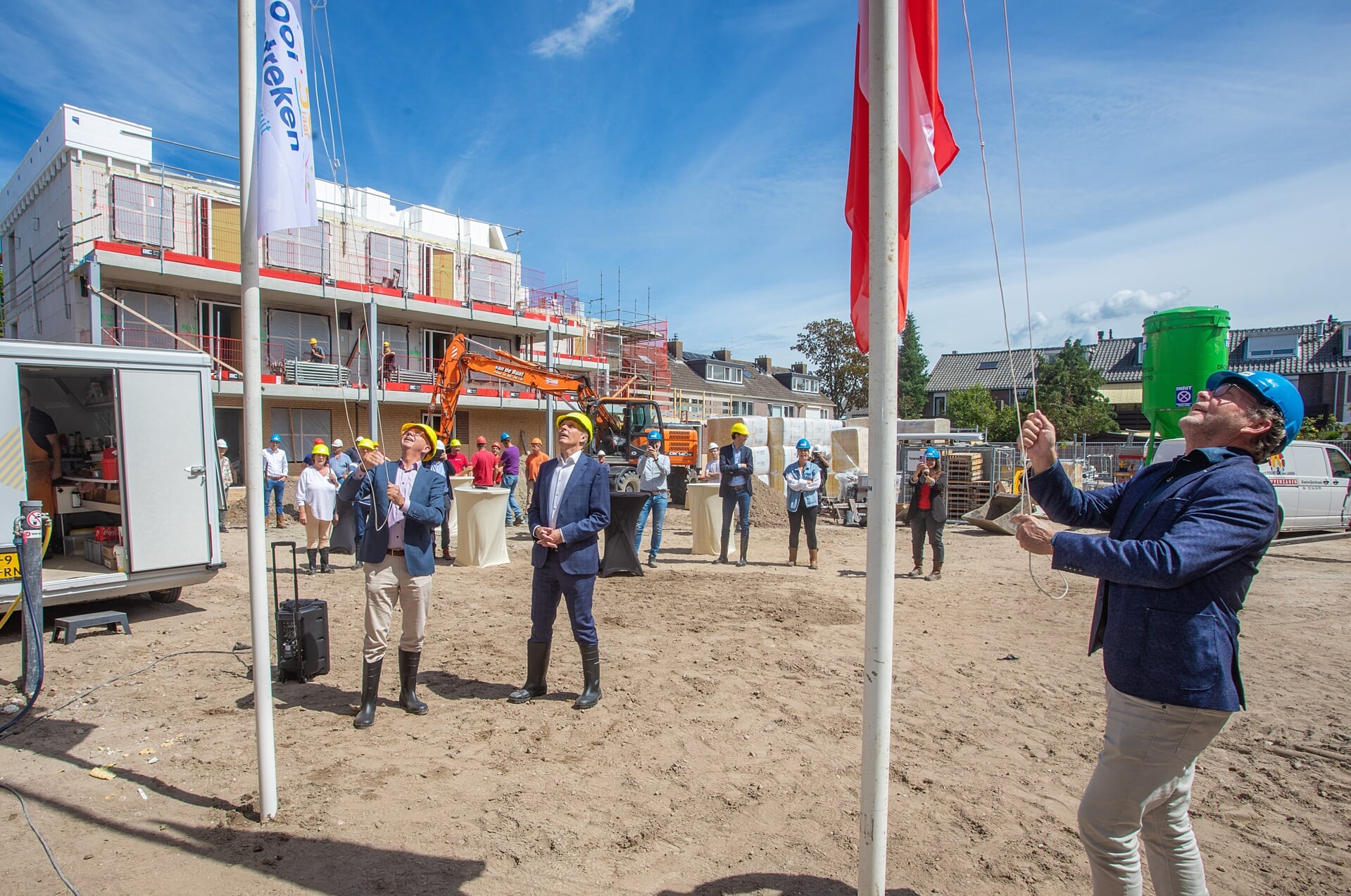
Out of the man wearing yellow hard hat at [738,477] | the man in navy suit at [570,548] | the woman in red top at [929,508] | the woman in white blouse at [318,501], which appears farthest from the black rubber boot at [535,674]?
the woman in red top at [929,508]

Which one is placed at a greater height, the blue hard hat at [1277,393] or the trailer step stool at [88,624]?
the blue hard hat at [1277,393]

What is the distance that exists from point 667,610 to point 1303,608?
740 centimetres

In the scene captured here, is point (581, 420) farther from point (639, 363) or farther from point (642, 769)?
point (639, 363)

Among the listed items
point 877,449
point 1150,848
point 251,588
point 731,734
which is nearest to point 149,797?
point 251,588

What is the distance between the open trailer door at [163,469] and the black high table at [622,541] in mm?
4173

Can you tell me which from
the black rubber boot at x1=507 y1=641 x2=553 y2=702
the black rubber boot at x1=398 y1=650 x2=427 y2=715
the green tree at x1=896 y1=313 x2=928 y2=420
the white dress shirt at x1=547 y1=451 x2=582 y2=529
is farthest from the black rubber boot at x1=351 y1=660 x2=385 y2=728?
the green tree at x1=896 y1=313 x2=928 y2=420

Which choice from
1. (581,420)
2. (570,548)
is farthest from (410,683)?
(581,420)

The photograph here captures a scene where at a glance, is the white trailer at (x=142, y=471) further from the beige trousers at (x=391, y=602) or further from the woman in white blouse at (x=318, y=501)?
the beige trousers at (x=391, y=602)

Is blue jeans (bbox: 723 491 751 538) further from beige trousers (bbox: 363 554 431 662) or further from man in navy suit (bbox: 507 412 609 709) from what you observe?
beige trousers (bbox: 363 554 431 662)

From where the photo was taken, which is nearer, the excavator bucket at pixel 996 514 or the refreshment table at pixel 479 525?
the refreshment table at pixel 479 525

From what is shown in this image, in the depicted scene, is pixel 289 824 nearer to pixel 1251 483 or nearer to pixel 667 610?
pixel 1251 483

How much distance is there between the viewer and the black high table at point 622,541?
8.47 metres

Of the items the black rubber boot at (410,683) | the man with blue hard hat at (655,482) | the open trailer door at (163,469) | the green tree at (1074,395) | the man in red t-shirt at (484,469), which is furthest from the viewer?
the green tree at (1074,395)

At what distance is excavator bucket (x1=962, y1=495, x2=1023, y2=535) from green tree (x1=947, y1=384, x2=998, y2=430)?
24033 millimetres
